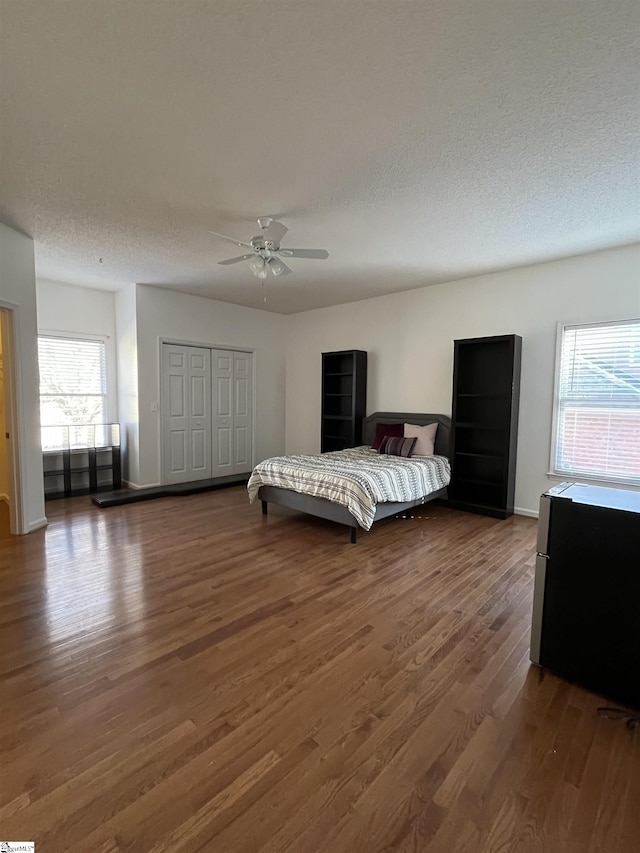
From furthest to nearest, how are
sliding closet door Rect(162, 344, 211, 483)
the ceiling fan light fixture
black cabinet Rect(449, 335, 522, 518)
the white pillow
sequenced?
sliding closet door Rect(162, 344, 211, 483) → the white pillow → black cabinet Rect(449, 335, 522, 518) → the ceiling fan light fixture

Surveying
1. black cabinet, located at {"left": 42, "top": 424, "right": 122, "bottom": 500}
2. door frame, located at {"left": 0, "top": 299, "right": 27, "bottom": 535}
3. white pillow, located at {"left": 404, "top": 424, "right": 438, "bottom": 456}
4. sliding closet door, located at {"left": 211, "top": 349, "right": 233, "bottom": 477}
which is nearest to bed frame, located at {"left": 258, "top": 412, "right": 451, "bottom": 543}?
white pillow, located at {"left": 404, "top": 424, "right": 438, "bottom": 456}

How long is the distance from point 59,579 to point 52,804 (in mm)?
1910

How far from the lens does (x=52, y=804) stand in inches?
51.6

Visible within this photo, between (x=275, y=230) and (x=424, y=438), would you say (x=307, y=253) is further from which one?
(x=424, y=438)

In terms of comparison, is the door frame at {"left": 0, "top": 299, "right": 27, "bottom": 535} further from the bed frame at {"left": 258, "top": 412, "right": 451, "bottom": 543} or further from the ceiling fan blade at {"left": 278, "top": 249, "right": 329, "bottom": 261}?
the ceiling fan blade at {"left": 278, "top": 249, "right": 329, "bottom": 261}

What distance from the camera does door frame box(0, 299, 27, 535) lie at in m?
3.67

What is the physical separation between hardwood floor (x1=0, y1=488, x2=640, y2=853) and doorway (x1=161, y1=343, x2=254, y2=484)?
290cm

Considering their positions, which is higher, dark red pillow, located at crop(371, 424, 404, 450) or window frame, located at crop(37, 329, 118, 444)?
window frame, located at crop(37, 329, 118, 444)

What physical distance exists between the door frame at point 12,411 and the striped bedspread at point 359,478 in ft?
7.27

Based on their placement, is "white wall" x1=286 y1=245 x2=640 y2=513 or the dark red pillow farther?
the dark red pillow

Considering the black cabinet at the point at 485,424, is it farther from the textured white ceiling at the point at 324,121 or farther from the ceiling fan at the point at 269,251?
the ceiling fan at the point at 269,251

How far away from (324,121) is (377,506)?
9.89 feet

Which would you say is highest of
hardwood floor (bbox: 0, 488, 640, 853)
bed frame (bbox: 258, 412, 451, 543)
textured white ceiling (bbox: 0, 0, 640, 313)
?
textured white ceiling (bbox: 0, 0, 640, 313)

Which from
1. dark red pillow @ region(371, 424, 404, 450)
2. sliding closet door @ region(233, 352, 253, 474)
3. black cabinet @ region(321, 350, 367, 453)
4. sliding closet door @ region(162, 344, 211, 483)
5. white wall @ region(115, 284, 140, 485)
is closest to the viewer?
dark red pillow @ region(371, 424, 404, 450)
